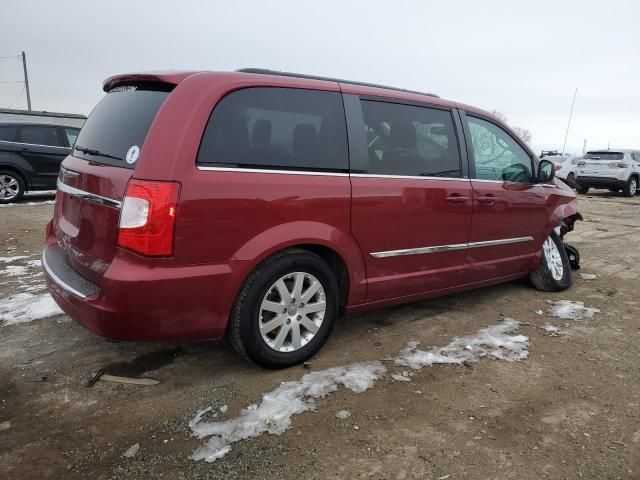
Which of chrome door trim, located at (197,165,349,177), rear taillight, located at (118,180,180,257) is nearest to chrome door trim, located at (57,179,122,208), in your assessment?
rear taillight, located at (118,180,180,257)

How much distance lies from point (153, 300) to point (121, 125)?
1.05m

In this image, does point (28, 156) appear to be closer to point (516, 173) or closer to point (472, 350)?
point (516, 173)

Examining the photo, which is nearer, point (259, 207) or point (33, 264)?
point (259, 207)

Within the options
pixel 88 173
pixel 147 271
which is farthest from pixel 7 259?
pixel 147 271

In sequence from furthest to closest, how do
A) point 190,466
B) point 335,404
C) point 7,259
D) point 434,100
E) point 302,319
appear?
point 7,259 < point 434,100 < point 302,319 < point 335,404 < point 190,466

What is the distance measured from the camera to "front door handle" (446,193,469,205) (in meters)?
3.56

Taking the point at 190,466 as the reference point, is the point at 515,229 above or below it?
above

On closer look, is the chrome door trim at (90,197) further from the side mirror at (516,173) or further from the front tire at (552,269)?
the front tire at (552,269)

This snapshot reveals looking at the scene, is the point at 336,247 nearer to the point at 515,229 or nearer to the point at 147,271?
the point at 147,271

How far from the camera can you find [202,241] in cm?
249

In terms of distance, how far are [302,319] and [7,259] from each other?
4.03 meters

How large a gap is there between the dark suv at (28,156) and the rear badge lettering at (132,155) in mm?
8461

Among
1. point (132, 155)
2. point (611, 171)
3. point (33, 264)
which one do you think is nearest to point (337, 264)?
point (132, 155)

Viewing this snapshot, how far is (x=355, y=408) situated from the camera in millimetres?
2580
